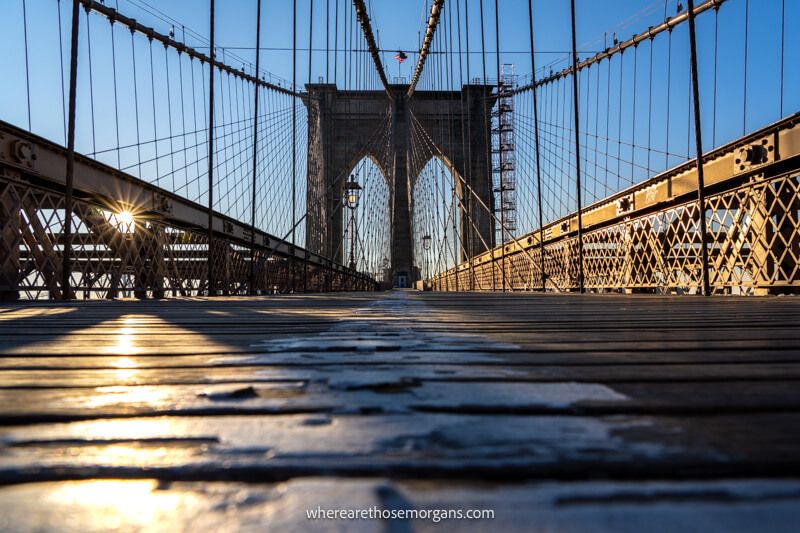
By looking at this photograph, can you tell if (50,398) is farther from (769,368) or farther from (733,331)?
(733,331)

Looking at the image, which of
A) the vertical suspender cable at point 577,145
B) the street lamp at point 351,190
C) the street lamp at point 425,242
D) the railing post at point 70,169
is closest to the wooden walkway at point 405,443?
the railing post at point 70,169

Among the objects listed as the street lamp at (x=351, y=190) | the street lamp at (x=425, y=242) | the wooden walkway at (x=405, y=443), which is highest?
the street lamp at (x=351, y=190)

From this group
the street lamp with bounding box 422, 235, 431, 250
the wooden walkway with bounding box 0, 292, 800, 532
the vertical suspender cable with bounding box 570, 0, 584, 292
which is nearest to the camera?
the wooden walkway with bounding box 0, 292, 800, 532

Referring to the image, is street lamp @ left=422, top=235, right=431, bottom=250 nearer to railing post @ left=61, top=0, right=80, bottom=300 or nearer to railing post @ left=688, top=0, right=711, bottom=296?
railing post @ left=688, top=0, right=711, bottom=296

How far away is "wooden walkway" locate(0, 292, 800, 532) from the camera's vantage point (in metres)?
0.25

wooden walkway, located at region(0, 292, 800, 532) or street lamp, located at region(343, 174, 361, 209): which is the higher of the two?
street lamp, located at region(343, 174, 361, 209)

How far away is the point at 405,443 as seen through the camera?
0.34 m

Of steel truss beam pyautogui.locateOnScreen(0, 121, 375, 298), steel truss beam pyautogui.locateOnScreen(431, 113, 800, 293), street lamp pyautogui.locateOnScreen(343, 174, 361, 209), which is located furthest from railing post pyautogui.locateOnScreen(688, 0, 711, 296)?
street lamp pyautogui.locateOnScreen(343, 174, 361, 209)

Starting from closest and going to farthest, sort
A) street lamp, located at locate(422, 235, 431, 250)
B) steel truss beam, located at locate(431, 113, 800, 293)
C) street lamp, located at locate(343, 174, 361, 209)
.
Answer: steel truss beam, located at locate(431, 113, 800, 293) < street lamp, located at locate(343, 174, 361, 209) < street lamp, located at locate(422, 235, 431, 250)

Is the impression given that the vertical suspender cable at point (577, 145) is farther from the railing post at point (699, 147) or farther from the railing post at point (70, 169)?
the railing post at point (70, 169)

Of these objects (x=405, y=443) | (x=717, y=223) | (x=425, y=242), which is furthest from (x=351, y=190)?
(x=405, y=443)

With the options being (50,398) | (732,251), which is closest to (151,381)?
A: (50,398)

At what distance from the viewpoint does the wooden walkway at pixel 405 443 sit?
0.83 ft

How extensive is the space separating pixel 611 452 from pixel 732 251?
519 cm
